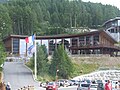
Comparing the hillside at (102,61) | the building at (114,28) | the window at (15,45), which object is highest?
the building at (114,28)

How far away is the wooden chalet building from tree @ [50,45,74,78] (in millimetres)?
24890

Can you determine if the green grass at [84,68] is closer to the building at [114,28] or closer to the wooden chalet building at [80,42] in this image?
the wooden chalet building at [80,42]

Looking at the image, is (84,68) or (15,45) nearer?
(84,68)

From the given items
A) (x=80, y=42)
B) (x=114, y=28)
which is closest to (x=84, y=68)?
(x=80, y=42)

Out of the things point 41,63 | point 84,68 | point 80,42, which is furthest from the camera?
point 80,42

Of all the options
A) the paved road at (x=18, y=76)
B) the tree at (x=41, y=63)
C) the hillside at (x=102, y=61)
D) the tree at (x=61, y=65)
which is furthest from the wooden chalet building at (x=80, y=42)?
the tree at (x=41, y=63)

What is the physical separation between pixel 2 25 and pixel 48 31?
17.5 m

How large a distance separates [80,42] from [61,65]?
30235 mm

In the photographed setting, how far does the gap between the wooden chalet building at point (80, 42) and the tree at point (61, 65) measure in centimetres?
2489

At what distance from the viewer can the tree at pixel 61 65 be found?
210 ft

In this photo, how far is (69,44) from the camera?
93.8 meters

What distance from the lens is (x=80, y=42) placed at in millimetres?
93688

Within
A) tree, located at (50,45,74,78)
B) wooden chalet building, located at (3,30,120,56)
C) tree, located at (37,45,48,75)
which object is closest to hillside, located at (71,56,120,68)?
wooden chalet building, located at (3,30,120,56)

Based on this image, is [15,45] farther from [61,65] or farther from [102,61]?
[61,65]
